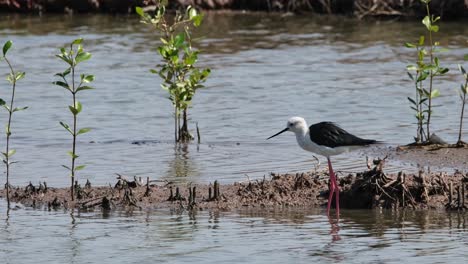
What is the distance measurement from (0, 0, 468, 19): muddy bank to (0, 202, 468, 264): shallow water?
548 inches

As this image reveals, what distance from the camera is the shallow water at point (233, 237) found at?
7.48 meters

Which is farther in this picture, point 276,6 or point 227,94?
point 276,6

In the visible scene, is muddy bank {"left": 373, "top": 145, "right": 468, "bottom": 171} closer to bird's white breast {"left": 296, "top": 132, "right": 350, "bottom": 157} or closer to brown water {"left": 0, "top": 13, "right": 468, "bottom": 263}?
brown water {"left": 0, "top": 13, "right": 468, "bottom": 263}

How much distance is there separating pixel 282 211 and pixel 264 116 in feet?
16.3

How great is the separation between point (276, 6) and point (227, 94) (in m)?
9.04

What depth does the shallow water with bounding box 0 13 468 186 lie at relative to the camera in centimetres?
1112

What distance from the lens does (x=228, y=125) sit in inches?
519

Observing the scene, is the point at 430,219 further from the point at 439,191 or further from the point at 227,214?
the point at 227,214

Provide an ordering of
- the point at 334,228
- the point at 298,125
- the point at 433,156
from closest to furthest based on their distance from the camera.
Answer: the point at 334,228 < the point at 298,125 < the point at 433,156

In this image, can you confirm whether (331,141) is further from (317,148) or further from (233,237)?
(233,237)

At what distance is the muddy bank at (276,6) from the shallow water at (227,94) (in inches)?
18.6

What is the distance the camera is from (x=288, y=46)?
63.7ft

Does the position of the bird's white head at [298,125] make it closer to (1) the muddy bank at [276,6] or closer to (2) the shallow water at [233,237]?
(2) the shallow water at [233,237]

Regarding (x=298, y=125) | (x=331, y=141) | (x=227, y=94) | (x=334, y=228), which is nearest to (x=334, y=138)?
(x=331, y=141)
